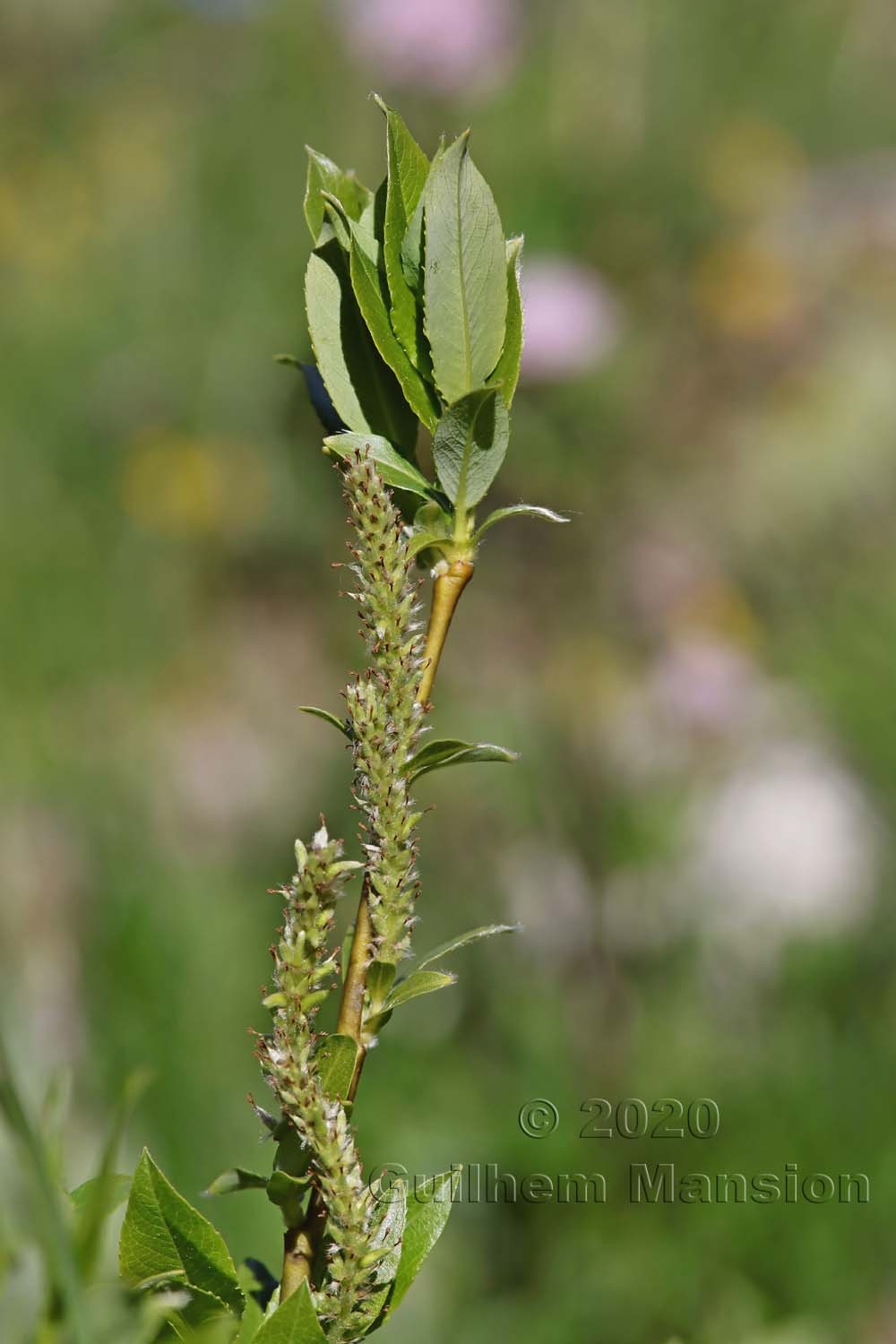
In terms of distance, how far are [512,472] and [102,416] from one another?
222 centimetres

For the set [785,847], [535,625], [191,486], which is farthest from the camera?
[191,486]

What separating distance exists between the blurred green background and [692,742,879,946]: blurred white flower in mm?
12

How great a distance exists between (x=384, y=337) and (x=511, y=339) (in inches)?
1.9

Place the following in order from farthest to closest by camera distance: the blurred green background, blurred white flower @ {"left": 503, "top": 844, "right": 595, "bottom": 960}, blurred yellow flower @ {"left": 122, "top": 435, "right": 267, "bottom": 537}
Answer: blurred yellow flower @ {"left": 122, "top": 435, "right": 267, "bottom": 537}, blurred white flower @ {"left": 503, "top": 844, "right": 595, "bottom": 960}, the blurred green background

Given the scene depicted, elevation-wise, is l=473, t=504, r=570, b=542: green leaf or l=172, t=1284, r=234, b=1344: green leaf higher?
l=473, t=504, r=570, b=542: green leaf

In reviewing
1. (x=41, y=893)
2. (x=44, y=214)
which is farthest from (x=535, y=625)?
(x=44, y=214)

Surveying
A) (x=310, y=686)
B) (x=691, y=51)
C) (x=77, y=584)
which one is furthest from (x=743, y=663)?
(x=691, y=51)

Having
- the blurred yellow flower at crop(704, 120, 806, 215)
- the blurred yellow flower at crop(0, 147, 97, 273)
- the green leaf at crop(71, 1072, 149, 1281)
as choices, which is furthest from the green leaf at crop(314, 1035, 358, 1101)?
the blurred yellow flower at crop(0, 147, 97, 273)

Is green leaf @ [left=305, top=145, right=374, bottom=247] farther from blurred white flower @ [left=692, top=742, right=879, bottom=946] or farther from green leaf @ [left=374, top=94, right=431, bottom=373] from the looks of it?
blurred white flower @ [left=692, top=742, right=879, bottom=946]

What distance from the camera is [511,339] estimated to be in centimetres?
52

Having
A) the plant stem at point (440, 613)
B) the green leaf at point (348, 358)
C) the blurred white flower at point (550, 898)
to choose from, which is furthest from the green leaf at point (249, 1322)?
the blurred white flower at point (550, 898)

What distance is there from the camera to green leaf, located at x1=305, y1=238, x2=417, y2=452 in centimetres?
53

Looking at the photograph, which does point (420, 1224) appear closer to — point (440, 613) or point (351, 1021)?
point (351, 1021)

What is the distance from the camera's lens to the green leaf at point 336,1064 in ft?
1.54
